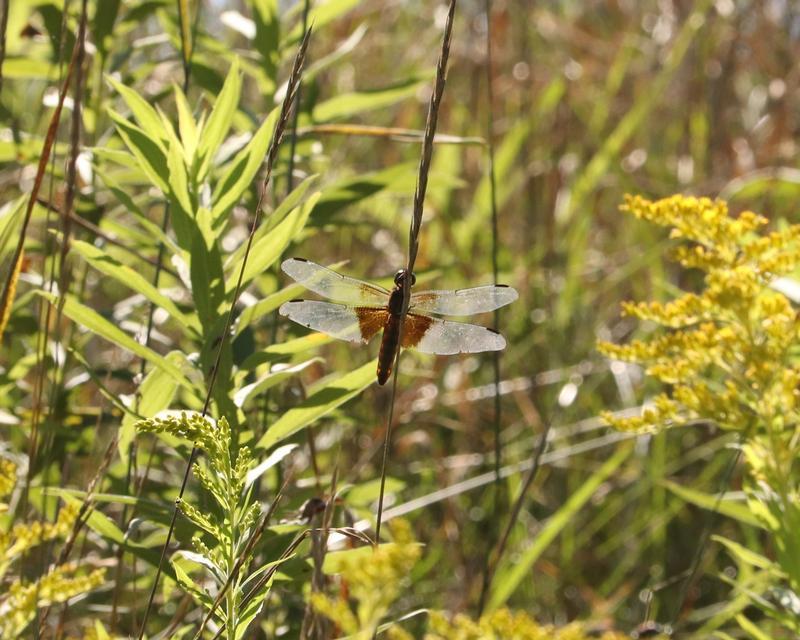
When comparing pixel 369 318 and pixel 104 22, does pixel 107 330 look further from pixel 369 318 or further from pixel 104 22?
pixel 104 22

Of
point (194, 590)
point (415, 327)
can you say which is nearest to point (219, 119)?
point (415, 327)

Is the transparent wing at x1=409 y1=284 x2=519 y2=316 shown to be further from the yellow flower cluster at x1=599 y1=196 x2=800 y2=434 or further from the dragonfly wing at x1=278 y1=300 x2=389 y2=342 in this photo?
the yellow flower cluster at x1=599 y1=196 x2=800 y2=434

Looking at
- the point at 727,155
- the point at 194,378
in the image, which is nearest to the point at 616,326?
the point at 727,155

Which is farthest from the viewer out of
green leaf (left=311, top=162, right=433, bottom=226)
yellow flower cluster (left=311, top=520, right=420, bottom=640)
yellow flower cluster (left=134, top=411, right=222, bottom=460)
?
green leaf (left=311, top=162, right=433, bottom=226)

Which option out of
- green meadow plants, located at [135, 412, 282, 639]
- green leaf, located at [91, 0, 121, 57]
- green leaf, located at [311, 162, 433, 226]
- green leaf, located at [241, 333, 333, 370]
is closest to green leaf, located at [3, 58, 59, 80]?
green leaf, located at [91, 0, 121, 57]

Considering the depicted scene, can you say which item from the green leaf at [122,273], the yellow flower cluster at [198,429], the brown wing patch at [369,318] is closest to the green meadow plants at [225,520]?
the yellow flower cluster at [198,429]

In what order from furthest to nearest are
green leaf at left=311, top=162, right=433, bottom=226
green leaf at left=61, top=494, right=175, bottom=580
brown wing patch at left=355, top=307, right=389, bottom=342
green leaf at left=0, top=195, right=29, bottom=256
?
green leaf at left=311, top=162, right=433, bottom=226
brown wing patch at left=355, top=307, right=389, bottom=342
green leaf at left=0, top=195, right=29, bottom=256
green leaf at left=61, top=494, right=175, bottom=580
